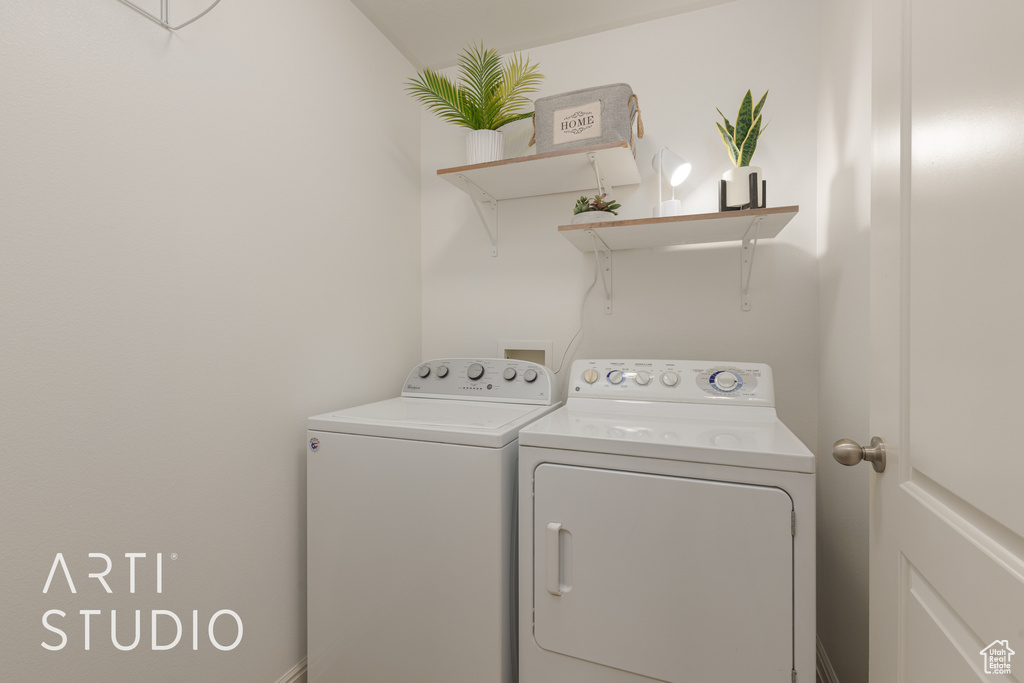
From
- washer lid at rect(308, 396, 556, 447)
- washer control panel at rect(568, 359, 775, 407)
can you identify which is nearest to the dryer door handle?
washer lid at rect(308, 396, 556, 447)

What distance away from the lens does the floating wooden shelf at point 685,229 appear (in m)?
1.44

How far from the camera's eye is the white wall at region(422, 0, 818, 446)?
167 centimetres

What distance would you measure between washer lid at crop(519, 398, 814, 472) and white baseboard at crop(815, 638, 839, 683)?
817mm

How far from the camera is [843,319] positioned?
1361 mm

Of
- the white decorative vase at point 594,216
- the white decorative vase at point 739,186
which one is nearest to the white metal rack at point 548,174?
the white decorative vase at point 594,216

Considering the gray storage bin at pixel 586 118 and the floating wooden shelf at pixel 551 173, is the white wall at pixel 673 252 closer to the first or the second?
the floating wooden shelf at pixel 551 173

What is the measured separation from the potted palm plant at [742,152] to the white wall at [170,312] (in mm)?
1345

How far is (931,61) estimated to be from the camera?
0.62m

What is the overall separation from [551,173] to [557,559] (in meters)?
1.33

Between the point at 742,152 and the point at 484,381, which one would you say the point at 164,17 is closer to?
the point at 484,381

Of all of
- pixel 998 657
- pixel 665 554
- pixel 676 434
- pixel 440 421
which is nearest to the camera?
pixel 998 657

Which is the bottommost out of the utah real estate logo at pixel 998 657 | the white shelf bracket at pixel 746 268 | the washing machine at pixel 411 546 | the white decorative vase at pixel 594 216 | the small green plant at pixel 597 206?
the washing machine at pixel 411 546

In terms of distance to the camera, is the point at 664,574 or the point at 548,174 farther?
the point at 548,174

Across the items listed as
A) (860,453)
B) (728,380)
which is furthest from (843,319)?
(860,453)
